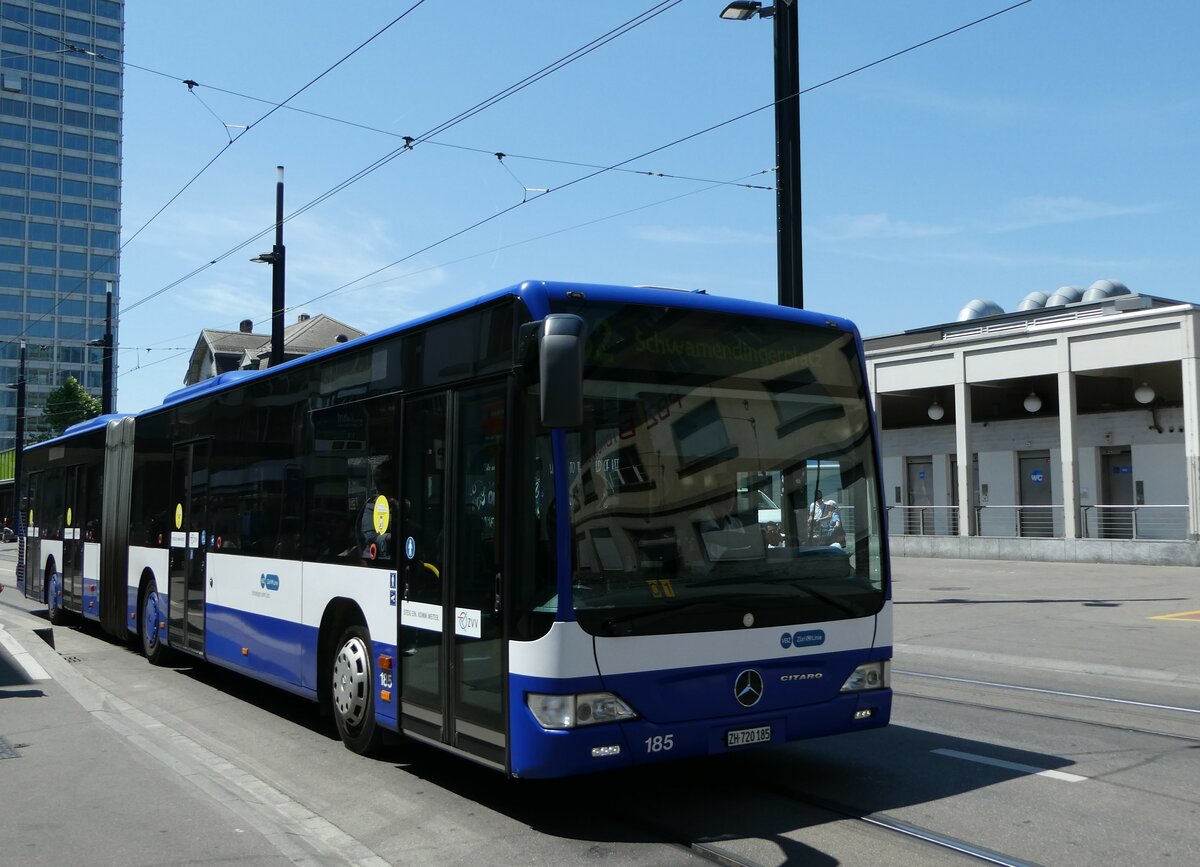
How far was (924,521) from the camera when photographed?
1357 inches

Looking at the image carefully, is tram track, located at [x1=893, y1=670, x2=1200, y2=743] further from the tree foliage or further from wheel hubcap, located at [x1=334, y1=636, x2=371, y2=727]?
the tree foliage

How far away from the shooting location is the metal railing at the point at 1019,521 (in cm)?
3077

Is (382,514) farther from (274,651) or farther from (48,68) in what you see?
(48,68)

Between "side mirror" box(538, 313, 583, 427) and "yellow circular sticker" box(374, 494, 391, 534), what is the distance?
234 centimetres

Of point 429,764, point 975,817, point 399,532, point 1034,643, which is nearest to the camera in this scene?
point 975,817

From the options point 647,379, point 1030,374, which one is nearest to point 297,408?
point 647,379

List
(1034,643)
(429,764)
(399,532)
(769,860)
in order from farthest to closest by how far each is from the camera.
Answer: (1034,643)
(429,764)
(399,532)
(769,860)

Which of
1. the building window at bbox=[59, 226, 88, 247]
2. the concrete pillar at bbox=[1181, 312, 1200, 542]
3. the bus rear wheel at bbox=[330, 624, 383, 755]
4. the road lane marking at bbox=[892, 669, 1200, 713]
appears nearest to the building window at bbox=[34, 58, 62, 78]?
the building window at bbox=[59, 226, 88, 247]

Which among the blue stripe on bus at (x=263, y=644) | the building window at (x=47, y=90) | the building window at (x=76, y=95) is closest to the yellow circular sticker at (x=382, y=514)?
the blue stripe on bus at (x=263, y=644)

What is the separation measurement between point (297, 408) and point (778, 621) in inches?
182

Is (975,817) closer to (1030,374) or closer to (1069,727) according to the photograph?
(1069,727)

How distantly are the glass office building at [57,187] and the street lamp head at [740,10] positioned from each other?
112719 millimetres

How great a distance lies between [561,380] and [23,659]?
348 inches

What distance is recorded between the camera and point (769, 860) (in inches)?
218
